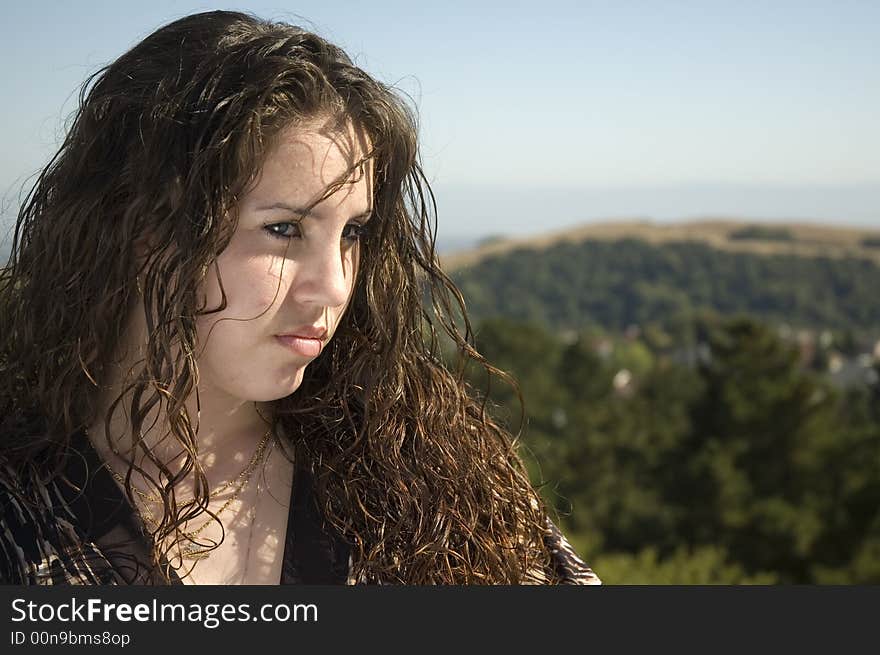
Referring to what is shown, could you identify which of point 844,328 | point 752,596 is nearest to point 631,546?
point 752,596

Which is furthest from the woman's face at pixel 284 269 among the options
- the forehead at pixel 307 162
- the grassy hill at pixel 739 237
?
the grassy hill at pixel 739 237

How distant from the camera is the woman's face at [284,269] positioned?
1.55m

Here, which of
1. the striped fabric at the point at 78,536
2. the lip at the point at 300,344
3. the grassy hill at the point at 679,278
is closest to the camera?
the striped fabric at the point at 78,536

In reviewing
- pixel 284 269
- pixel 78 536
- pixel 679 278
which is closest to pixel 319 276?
pixel 284 269

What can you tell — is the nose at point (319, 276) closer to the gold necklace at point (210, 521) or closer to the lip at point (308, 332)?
the lip at point (308, 332)

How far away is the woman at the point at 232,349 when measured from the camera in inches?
60.9

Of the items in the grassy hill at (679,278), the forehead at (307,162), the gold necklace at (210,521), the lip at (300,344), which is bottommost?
the grassy hill at (679,278)

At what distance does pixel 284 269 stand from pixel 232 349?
158 millimetres

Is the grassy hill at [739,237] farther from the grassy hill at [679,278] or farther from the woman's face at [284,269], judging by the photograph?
the woman's face at [284,269]

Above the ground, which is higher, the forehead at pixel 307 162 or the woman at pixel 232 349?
the forehead at pixel 307 162

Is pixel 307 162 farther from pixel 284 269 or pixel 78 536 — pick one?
pixel 78 536

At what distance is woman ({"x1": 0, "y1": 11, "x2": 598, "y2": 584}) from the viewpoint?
155 cm

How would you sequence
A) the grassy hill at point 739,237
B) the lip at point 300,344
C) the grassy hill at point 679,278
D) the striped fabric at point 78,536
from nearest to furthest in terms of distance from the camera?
the striped fabric at point 78,536 < the lip at point 300,344 < the grassy hill at point 679,278 < the grassy hill at point 739,237

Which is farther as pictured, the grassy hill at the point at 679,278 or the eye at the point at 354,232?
the grassy hill at the point at 679,278
